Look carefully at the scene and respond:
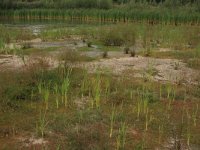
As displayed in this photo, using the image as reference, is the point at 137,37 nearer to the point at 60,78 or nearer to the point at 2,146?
the point at 60,78

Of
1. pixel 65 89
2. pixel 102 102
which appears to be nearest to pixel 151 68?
pixel 102 102

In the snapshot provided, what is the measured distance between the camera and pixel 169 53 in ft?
56.8

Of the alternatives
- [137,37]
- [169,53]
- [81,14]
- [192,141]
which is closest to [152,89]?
[192,141]

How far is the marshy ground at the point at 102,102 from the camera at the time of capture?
7.88 m

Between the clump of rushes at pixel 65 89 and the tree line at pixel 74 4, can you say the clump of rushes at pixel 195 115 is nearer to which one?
the clump of rushes at pixel 65 89

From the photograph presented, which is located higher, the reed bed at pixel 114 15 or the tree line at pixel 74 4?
the tree line at pixel 74 4

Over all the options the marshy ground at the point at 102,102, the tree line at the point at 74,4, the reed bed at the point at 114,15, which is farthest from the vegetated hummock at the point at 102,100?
the tree line at the point at 74,4

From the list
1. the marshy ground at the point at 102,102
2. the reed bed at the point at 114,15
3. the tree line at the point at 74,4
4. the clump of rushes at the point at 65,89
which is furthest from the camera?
the tree line at the point at 74,4

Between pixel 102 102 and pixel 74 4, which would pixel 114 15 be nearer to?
pixel 74 4

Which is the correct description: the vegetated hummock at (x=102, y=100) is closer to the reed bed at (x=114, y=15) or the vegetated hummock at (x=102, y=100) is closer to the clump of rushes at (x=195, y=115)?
the clump of rushes at (x=195, y=115)

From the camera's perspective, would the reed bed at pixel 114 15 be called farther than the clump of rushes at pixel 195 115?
Yes

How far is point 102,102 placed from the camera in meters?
10.1

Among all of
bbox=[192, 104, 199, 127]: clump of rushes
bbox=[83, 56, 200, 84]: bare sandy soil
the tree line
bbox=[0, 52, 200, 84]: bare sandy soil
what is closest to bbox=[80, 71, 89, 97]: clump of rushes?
bbox=[0, 52, 200, 84]: bare sandy soil

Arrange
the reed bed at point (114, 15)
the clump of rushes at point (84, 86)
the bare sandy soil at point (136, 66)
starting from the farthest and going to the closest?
the reed bed at point (114, 15), the bare sandy soil at point (136, 66), the clump of rushes at point (84, 86)
